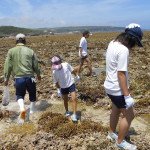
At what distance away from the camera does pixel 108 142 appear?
527 centimetres

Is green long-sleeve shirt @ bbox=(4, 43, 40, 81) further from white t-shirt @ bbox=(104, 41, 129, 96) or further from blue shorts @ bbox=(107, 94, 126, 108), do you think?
blue shorts @ bbox=(107, 94, 126, 108)

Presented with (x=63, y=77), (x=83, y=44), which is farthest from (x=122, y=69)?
(x=83, y=44)

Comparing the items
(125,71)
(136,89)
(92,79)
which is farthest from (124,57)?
(92,79)

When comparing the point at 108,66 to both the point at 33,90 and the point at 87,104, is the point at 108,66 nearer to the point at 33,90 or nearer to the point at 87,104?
the point at 33,90

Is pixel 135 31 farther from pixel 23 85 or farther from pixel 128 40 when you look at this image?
pixel 23 85

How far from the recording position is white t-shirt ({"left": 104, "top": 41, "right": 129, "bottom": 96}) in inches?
167

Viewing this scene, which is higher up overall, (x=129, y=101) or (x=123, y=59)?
(x=123, y=59)

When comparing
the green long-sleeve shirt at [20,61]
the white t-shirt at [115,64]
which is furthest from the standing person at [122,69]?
the green long-sleeve shirt at [20,61]

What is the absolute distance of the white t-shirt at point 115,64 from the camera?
4.24 m

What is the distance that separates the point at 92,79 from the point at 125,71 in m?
6.94

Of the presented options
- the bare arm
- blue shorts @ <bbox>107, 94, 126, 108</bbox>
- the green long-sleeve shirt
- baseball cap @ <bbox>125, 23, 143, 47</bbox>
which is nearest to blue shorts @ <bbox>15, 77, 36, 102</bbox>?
the green long-sleeve shirt

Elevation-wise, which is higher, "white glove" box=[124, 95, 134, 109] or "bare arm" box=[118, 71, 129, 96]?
"bare arm" box=[118, 71, 129, 96]

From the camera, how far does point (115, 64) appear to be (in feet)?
14.6

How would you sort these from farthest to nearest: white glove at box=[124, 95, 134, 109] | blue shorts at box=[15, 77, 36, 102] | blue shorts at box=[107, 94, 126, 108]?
blue shorts at box=[15, 77, 36, 102] → blue shorts at box=[107, 94, 126, 108] → white glove at box=[124, 95, 134, 109]
